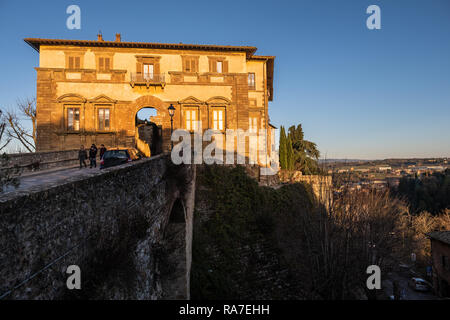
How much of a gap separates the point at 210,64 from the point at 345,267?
18.8 m

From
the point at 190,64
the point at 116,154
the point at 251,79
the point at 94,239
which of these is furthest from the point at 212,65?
the point at 94,239

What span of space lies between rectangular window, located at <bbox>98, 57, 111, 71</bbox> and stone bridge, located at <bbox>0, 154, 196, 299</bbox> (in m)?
16.4

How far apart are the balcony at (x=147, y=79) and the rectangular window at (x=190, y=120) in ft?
10.5

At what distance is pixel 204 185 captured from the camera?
1638 centimetres

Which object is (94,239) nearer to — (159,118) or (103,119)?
(159,118)

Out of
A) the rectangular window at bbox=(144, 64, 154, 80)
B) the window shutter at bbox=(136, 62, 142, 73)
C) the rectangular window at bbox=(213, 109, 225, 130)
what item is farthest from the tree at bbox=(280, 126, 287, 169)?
the window shutter at bbox=(136, 62, 142, 73)

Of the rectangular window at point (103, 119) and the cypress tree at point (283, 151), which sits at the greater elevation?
the rectangular window at point (103, 119)

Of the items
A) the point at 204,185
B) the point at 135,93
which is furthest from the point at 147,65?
the point at 204,185

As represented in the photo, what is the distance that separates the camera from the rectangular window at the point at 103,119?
20.7m

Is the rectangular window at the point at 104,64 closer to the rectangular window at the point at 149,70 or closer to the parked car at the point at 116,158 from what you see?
the rectangular window at the point at 149,70

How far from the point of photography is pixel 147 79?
20.9m

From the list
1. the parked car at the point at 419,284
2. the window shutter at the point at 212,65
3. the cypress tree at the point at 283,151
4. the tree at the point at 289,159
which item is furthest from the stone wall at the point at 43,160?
the parked car at the point at 419,284

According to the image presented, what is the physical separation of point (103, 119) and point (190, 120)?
734 centimetres

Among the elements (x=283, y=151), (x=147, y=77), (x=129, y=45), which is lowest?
(x=283, y=151)
